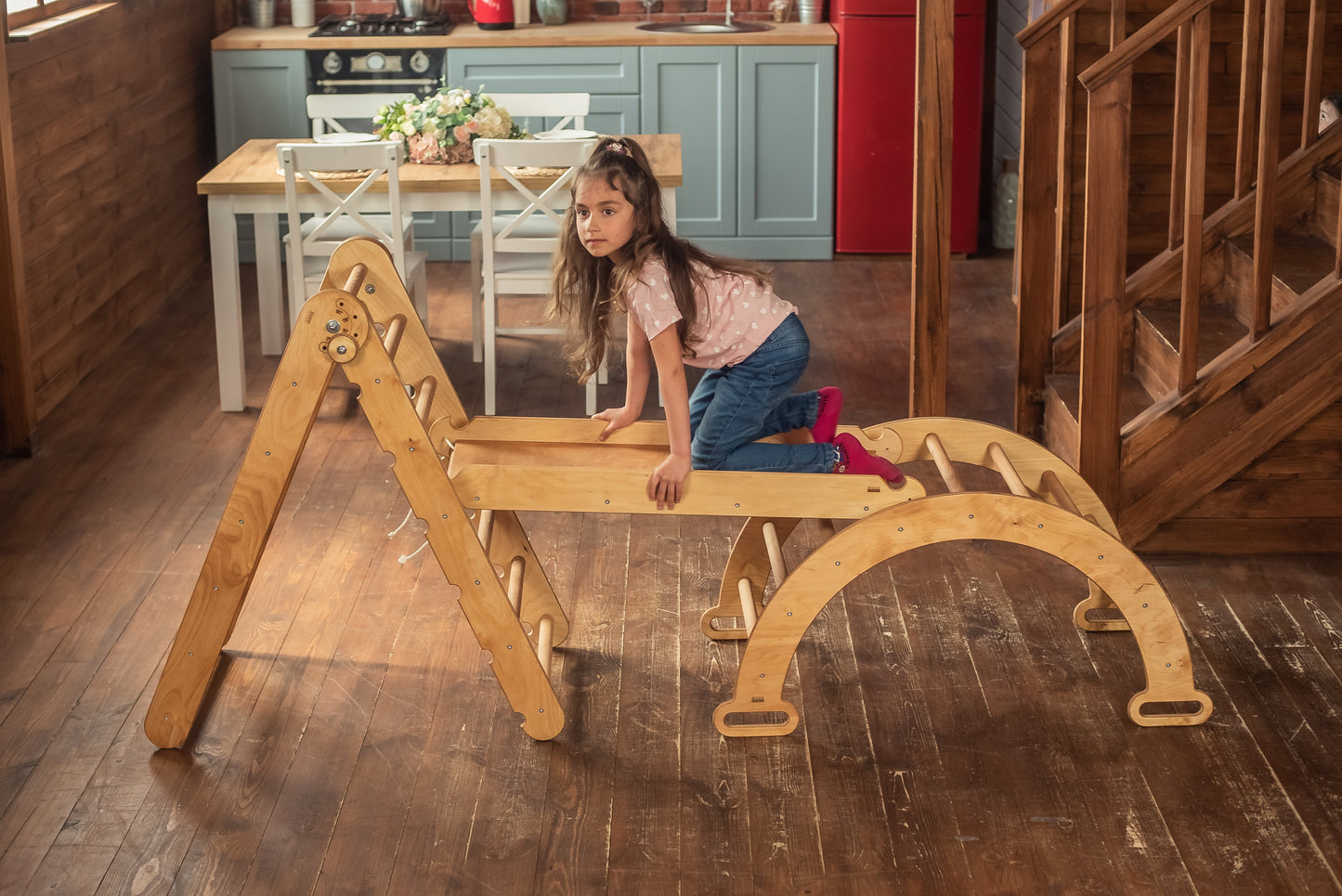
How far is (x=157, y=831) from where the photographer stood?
7.70 feet

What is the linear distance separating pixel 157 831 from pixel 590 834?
73 centimetres

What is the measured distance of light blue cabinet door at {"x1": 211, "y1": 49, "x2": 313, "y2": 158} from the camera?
6.18m

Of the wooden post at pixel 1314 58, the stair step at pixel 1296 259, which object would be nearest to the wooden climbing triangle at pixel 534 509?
the stair step at pixel 1296 259

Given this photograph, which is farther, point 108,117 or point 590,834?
point 108,117

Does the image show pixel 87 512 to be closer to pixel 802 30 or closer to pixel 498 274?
pixel 498 274

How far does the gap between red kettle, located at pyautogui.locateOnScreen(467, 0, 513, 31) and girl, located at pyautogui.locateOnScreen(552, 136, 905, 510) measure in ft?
12.6

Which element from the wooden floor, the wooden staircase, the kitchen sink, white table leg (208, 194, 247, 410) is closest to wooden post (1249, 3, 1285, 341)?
the wooden staircase

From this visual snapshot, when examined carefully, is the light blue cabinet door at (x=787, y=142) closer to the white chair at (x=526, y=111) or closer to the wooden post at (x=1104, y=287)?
the white chair at (x=526, y=111)

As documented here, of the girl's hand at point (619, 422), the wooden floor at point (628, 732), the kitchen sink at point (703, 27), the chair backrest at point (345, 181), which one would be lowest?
the wooden floor at point (628, 732)

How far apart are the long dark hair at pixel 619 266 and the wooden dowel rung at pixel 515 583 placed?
0.40m

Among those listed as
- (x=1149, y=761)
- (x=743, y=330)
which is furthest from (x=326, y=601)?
(x=1149, y=761)

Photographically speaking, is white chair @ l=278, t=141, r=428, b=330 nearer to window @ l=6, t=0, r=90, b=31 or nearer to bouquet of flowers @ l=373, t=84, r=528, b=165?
bouquet of flowers @ l=373, t=84, r=528, b=165

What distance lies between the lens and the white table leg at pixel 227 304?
429 centimetres

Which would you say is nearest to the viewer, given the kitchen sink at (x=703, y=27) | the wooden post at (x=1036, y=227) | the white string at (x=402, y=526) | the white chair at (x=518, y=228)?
the white string at (x=402, y=526)
